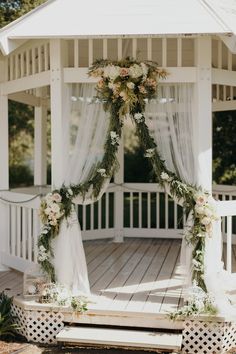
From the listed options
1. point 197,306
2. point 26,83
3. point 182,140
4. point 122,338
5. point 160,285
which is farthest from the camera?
point 26,83

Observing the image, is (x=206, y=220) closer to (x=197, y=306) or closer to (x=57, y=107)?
(x=197, y=306)

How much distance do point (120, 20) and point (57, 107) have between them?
47.1 inches

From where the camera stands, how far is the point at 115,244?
30.1ft

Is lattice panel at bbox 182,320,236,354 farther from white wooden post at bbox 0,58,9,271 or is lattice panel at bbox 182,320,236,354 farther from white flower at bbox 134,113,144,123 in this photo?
white wooden post at bbox 0,58,9,271

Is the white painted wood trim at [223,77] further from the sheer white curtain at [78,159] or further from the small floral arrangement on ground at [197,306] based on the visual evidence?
the small floral arrangement on ground at [197,306]

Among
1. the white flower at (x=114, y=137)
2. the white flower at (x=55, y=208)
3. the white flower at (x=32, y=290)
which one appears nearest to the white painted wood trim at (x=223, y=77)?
the white flower at (x=114, y=137)

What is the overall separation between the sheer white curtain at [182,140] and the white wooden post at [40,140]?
3653 mm

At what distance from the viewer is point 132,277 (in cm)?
671

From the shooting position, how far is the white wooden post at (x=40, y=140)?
905 centimetres

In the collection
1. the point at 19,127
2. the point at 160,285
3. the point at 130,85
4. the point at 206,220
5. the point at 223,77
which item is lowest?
the point at 160,285

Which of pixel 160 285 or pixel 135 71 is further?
pixel 160 285

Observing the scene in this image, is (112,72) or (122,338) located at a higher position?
(112,72)

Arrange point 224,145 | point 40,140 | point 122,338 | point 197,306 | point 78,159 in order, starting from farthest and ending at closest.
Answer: point 224,145
point 40,140
point 78,159
point 197,306
point 122,338

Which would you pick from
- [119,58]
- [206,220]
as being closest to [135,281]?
[206,220]
